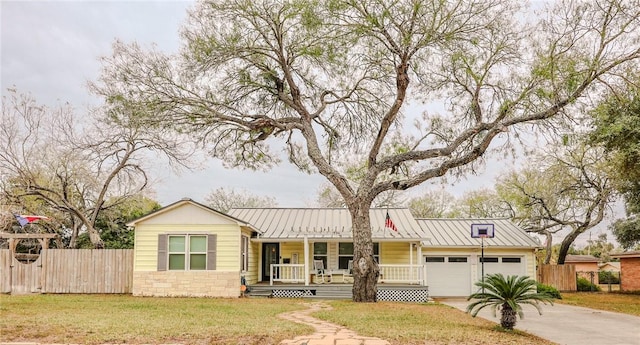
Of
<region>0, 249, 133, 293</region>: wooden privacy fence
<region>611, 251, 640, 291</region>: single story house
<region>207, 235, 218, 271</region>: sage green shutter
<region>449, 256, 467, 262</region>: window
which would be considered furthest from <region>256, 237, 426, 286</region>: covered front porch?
<region>611, 251, 640, 291</region>: single story house

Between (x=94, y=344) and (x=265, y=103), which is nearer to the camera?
(x=94, y=344)

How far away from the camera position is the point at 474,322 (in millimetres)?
13133

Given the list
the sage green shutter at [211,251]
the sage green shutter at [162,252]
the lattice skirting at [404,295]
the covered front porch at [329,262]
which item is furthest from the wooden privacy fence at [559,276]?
the sage green shutter at [162,252]

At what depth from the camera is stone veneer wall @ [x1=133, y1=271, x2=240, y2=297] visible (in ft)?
66.5

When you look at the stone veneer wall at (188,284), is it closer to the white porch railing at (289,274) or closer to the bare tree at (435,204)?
the white porch railing at (289,274)

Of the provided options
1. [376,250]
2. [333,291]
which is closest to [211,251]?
[333,291]

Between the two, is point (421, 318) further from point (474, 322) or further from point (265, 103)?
point (265, 103)

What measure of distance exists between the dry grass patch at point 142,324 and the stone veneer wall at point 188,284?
14.9 ft

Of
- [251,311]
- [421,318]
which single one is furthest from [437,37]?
[251,311]

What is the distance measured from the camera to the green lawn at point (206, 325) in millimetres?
9570

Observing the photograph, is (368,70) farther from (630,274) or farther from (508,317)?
(630,274)

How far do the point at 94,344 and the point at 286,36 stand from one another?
11618mm

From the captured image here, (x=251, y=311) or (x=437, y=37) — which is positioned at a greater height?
(x=437, y=37)

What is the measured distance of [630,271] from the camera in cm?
3061
